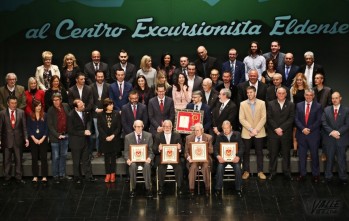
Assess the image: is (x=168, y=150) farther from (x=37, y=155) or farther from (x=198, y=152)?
(x=37, y=155)

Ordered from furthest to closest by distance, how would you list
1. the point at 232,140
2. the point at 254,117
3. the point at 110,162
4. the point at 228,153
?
the point at 110,162, the point at 254,117, the point at 232,140, the point at 228,153

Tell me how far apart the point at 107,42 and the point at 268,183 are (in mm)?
4415

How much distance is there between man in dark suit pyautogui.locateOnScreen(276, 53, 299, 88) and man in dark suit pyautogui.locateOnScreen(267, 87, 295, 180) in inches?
34.3

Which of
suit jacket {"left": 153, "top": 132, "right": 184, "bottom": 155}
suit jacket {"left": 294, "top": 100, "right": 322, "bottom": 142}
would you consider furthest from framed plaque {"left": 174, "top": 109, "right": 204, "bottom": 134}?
suit jacket {"left": 294, "top": 100, "right": 322, "bottom": 142}

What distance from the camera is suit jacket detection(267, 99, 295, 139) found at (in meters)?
12.8

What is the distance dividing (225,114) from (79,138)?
→ 8.43 feet

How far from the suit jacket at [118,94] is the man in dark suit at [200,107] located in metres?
1.15

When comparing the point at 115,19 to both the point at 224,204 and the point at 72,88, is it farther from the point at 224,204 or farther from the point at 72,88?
the point at 224,204

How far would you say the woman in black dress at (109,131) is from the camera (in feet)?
41.7

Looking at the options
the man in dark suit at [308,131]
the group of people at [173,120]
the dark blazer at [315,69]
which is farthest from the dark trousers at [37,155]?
the dark blazer at [315,69]

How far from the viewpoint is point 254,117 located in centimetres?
1281

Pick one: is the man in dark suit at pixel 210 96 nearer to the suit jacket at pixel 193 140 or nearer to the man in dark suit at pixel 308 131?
the suit jacket at pixel 193 140

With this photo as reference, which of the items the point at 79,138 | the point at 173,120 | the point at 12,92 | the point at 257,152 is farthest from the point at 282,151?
the point at 12,92

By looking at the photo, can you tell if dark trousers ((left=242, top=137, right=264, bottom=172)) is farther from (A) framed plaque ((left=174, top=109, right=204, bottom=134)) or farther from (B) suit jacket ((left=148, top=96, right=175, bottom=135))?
(B) suit jacket ((left=148, top=96, right=175, bottom=135))
